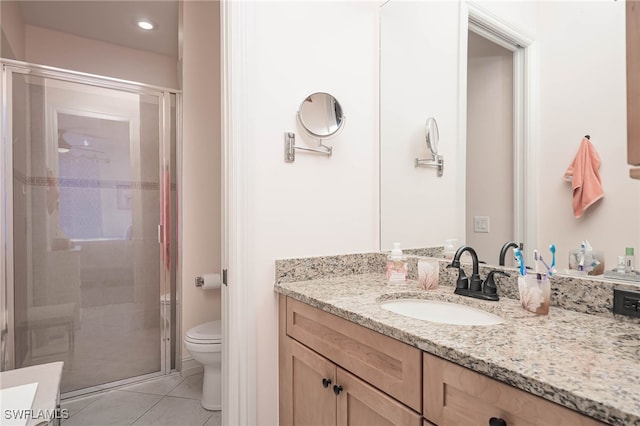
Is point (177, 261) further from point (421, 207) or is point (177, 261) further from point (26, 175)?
point (421, 207)

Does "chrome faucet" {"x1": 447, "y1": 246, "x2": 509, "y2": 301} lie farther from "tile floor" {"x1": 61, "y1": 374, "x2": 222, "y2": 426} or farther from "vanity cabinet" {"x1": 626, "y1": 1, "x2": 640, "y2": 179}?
"tile floor" {"x1": 61, "y1": 374, "x2": 222, "y2": 426}

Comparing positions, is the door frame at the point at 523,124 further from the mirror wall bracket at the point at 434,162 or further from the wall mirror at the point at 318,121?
the wall mirror at the point at 318,121

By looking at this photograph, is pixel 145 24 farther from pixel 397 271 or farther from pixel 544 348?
pixel 544 348

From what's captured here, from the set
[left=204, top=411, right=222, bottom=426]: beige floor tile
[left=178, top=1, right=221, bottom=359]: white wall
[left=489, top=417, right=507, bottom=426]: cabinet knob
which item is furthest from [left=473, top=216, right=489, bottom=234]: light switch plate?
[left=178, top=1, right=221, bottom=359]: white wall

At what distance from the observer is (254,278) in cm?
134

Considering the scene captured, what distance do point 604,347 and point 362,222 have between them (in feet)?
3.35

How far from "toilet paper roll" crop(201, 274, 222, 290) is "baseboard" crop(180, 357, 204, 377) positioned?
530mm

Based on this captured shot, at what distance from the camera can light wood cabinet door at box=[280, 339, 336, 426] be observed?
1.10m

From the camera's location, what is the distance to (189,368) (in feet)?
8.20

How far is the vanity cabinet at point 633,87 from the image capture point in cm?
62

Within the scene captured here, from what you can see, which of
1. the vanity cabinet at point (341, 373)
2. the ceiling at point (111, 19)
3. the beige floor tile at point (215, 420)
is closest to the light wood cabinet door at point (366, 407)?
the vanity cabinet at point (341, 373)

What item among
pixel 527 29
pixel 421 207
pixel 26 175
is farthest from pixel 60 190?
pixel 527 29

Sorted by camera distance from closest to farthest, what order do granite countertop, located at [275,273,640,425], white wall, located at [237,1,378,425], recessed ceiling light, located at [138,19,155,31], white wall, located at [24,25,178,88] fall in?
granite countertop, located at [275,273,640,425] < white wall, located at [237,1,378,425] < recessed ceiling light, located at [138,19,155,31] < white wall, located at [24,25,178,88]

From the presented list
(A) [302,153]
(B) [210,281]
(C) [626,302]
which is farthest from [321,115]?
(B) [210,281]
